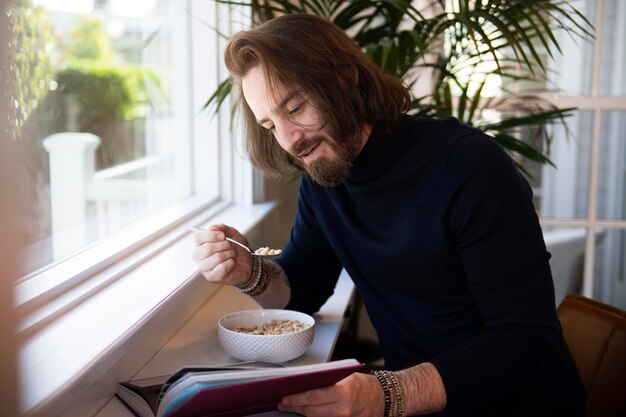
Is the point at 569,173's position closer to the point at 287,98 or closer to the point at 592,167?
the point at 592,167

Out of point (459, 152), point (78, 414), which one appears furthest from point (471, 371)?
point (78, 414)

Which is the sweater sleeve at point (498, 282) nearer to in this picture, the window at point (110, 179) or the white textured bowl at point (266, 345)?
the white textured bowl at point (266, 345)

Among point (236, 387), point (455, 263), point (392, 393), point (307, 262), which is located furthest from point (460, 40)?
point (236, 387)

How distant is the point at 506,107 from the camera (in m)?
2.59

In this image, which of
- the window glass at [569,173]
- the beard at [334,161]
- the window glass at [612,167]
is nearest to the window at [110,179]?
the beard at [334,161]

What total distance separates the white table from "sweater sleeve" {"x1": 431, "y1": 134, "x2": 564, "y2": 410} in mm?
291

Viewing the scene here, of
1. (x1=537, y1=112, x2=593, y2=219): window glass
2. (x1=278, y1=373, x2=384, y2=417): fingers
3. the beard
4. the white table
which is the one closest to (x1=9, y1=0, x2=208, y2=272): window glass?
the white table

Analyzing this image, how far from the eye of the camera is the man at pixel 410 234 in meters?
1.16

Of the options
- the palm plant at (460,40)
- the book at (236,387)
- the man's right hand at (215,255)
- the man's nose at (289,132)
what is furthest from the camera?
the palm plant at (460,40)

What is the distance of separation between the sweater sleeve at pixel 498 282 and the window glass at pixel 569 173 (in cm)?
158

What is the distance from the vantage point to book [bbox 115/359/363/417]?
2.85 ft

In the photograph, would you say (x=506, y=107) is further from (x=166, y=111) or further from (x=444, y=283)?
(x=444, y=283)

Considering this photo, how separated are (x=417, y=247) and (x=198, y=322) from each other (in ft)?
1.75

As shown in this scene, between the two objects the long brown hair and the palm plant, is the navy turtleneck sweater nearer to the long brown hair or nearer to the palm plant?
the long brown hair
